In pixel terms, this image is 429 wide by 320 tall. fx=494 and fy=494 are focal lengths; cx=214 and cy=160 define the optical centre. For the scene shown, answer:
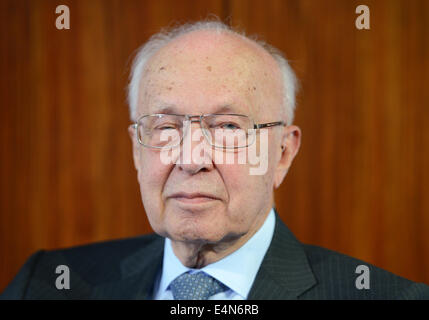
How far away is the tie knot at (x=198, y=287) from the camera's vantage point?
54.7 inches

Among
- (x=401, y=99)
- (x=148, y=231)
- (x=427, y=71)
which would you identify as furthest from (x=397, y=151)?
(x=148, y=231)

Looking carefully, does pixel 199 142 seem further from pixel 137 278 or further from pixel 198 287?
pixel 137 278

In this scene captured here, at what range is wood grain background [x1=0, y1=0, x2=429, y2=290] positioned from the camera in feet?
6.03

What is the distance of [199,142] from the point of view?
4.33 ft

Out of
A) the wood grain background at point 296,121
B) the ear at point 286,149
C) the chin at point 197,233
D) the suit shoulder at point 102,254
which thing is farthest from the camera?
the wood grain background at point 296,121

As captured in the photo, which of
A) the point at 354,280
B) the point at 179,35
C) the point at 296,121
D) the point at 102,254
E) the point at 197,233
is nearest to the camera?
the point at 197,233

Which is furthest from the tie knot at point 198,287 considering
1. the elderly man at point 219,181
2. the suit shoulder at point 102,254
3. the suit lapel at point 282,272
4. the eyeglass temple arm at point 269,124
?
Answer: the eyeglass temple arm at point 269,124

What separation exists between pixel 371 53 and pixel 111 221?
1.22m

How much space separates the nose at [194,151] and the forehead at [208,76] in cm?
5

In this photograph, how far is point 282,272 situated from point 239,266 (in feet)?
0.41

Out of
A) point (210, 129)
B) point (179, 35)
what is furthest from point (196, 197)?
point (179, 35)

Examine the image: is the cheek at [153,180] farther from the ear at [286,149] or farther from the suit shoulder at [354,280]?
the suit shoulder at [354,280]

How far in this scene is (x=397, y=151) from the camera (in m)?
1.84

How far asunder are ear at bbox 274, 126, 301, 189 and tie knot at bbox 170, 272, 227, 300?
35 centimetres
